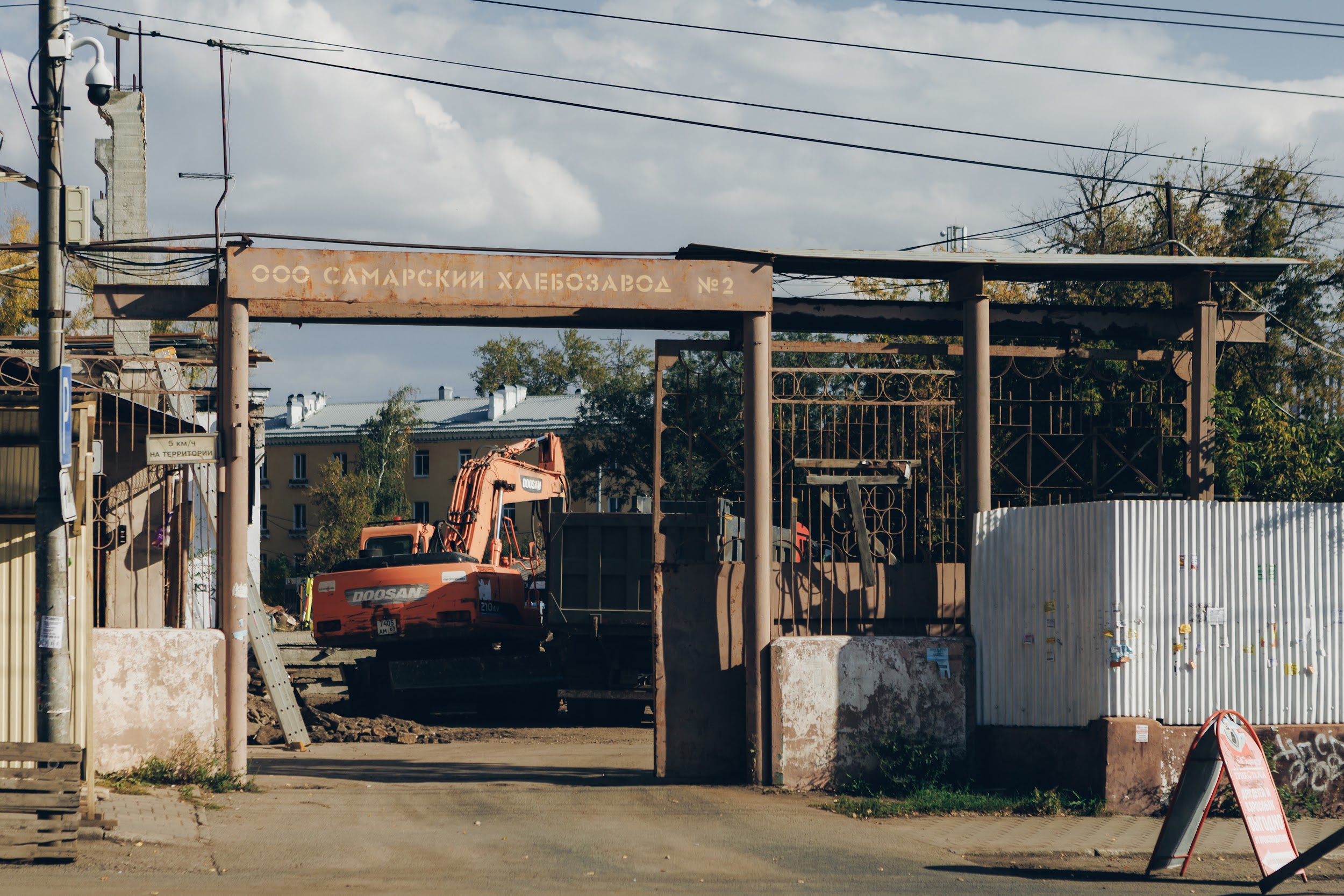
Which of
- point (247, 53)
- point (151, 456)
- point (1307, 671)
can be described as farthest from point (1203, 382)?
point (247, 53)

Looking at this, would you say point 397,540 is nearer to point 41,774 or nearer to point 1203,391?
point 41,774

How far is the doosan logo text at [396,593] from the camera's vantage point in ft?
63.8

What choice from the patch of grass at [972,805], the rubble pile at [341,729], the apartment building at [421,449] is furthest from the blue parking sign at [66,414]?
the apartment building at [421,449]

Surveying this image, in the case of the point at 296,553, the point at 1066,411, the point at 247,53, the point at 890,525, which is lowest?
the point at 296,553

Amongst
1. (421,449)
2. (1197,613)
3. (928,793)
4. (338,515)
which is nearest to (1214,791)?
(1197,613)

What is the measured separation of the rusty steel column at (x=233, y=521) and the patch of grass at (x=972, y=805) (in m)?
5.57

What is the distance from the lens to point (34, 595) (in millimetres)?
10133

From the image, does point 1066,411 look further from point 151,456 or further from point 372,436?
point 372,436

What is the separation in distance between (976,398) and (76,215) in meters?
8.46

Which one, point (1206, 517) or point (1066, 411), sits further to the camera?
point (1066, 411)

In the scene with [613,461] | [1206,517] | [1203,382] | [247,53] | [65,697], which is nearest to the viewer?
[65,697]

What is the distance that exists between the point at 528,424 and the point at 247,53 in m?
51.8

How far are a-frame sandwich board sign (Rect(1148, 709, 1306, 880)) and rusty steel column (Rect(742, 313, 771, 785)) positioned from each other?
407 centimetres

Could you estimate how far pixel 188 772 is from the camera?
37.6ft
